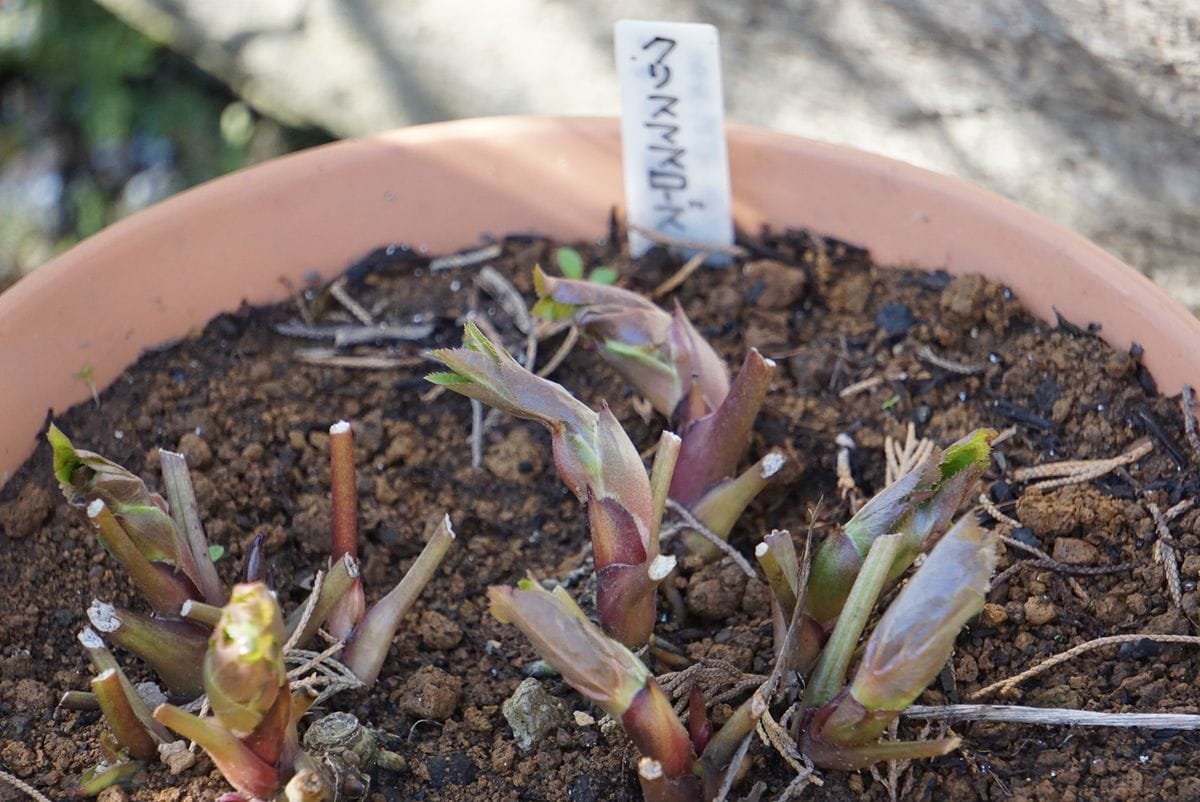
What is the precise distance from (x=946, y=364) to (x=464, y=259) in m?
0.61

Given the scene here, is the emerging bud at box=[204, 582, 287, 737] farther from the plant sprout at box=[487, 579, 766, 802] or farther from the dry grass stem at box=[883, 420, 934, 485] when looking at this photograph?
the dry grass stem at box=[883, 420, 934, 485]

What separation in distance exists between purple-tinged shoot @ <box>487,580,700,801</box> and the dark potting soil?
0.51 feet

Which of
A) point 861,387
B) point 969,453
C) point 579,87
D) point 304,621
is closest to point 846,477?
point 861,387

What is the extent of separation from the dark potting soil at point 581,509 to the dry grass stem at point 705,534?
0.01 meters

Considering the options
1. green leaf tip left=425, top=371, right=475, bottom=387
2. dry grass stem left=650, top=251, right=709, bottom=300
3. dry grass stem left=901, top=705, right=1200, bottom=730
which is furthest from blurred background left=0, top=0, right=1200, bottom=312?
green leaf tip left=425, top=371, right=475, bottom=387

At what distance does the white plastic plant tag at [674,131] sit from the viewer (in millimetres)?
1397

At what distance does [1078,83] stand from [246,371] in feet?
4.09

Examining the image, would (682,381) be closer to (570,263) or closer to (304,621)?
(570,263)

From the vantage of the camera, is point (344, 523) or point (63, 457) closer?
point (63, 457)

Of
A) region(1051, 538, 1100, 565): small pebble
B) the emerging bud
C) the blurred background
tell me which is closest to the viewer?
the emerging bud

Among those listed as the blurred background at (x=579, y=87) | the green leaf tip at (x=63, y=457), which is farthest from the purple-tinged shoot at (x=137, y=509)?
the blurred background at (x=579, y=87)

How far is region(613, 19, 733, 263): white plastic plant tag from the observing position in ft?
4.58

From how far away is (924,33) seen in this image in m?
1.84

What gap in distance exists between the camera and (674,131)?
1434mm
